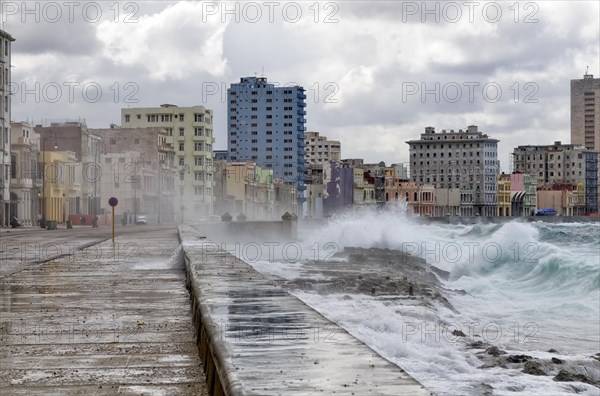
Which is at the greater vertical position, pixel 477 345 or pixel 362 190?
pixel 362 190

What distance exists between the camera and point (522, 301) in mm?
34094

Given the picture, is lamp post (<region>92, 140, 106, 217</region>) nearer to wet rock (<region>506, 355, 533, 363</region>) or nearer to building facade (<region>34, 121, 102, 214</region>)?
building facade (<region>34, 121, 102, 214</region>)

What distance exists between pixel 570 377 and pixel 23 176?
233ft

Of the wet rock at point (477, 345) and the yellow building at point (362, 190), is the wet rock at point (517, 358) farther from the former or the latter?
the yellow building at point (362, 190)

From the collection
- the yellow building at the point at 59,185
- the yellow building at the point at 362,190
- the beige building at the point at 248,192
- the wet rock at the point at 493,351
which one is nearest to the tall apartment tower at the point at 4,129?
the yellow building at the point at 59,185

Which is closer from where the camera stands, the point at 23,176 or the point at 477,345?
Answer: the point at 477,345

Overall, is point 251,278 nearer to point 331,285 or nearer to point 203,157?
point 331,285

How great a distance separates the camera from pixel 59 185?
289ft

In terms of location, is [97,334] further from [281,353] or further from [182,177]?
[182,177]

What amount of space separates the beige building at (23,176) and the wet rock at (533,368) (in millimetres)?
68546

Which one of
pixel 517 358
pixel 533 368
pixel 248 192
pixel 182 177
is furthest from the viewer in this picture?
pixel 248 192

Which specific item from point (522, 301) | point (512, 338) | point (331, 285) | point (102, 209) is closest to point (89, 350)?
point (512, 338)

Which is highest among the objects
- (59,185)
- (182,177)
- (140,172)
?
(140,172)

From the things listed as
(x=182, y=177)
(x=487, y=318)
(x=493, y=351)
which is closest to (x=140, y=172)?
(x=182, y=177)
